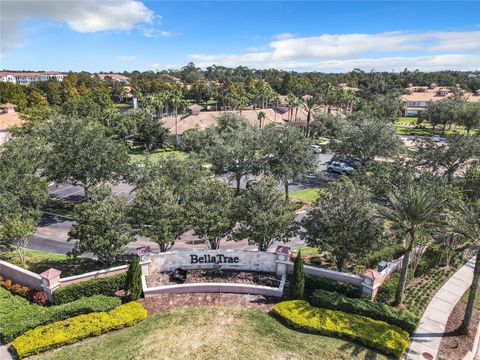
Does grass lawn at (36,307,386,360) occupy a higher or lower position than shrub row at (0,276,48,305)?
lower

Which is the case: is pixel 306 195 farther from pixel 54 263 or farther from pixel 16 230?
pixel 16 230

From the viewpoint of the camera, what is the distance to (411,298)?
72.5 ft

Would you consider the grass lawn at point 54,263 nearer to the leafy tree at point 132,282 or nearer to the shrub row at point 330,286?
the leafy tree at point 132,282

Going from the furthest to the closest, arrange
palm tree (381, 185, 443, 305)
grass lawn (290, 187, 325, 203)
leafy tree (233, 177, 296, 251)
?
grass lawn (290, 187, 325, 203) → leafy tree (233, 177, 296, 251) → palm tree (381, 185, 443, 305)

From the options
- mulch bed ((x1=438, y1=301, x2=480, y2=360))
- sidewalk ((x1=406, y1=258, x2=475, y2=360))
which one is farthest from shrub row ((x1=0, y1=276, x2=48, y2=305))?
mulch bed ((x1=438, y1=301, x2=480, y2=360))

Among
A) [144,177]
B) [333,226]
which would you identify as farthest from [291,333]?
[144,177]

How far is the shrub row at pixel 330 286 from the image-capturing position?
21203 mm

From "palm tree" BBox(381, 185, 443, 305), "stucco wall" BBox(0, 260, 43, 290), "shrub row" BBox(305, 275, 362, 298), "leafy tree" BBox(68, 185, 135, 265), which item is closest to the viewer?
"palm tree" BBox(381, 185, 443, 305)

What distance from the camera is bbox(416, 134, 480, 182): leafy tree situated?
1625 inches

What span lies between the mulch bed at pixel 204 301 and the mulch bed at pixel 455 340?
9122 millimetres

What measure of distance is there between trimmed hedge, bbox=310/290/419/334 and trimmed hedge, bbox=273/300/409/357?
386mm

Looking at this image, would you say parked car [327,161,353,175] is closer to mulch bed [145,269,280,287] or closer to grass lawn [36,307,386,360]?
mulch bed [145,269,280,287]

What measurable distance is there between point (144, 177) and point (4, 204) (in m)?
12.2

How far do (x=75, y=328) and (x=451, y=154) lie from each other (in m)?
42.7
